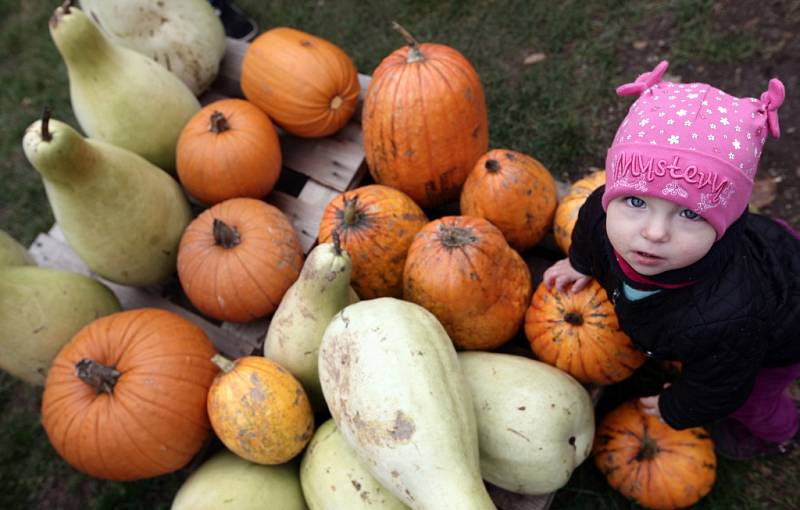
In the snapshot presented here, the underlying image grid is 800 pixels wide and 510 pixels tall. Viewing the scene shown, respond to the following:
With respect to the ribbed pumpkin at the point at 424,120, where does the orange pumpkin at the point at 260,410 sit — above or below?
below

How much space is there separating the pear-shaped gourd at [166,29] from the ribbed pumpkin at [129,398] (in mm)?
1263

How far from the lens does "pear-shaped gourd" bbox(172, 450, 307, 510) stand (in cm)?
174

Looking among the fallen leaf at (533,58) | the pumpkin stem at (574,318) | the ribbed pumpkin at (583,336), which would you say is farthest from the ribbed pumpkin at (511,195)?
the fallen leaf at (533,58)

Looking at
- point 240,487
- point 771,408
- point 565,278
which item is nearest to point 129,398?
point 240,487

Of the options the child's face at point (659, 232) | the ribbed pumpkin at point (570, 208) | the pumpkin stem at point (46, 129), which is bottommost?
the ribbed pumpkin at point (570, 208)

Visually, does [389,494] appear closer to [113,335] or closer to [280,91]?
[113,335]

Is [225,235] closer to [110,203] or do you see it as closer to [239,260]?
[239,260]

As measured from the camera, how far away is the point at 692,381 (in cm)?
160

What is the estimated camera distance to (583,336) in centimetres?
183

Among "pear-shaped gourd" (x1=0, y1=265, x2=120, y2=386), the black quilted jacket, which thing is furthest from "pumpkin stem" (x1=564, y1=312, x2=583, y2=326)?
"pear-shaped gourd" (x1=0, y1=265, x2=120, y2=386)

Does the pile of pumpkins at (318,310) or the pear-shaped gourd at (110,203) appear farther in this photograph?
the pear-shaped gourd at (110,203)

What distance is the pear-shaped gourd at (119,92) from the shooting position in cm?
212

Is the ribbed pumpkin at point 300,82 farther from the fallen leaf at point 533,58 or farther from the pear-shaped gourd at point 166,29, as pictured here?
the fallen leaf at point 533,58

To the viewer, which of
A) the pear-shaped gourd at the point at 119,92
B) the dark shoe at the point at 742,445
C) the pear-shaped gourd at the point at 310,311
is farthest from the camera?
the dark shoe at the point at 742,445
